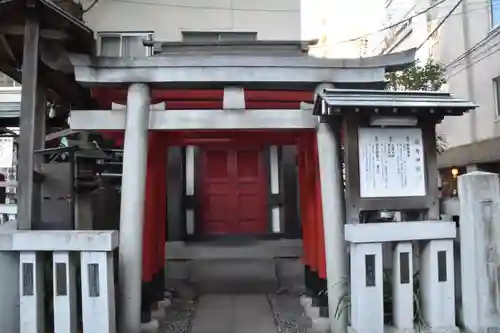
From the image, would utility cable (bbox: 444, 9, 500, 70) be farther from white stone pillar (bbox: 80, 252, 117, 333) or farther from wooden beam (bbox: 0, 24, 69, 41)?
white stone pillar (bbox: 80, 252, 117, 333)

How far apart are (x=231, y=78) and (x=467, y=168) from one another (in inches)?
474

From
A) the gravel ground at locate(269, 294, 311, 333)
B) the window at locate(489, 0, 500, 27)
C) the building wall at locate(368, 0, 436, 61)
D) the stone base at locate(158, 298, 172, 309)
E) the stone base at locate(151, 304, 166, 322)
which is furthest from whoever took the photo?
the building wall at locate(368, 0, 436, 61)

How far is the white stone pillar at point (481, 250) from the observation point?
5.22 m

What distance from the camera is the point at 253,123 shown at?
5.78 m

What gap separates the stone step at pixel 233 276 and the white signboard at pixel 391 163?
14.6ft

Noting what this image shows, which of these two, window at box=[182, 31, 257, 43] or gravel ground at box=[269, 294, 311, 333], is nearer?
gravel ground at box=[269, 294, 311, 333]

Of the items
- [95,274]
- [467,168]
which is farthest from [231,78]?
[467,168]

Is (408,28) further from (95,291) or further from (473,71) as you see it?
(95,291)

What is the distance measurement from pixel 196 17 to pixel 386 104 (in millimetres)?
8292

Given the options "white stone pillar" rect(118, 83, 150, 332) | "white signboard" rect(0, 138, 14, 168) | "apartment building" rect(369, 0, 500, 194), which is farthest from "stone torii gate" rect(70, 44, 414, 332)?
"apartment building" rect(369, 0, 500, 194)

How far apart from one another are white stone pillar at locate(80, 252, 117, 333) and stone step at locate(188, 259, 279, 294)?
14.3 ft

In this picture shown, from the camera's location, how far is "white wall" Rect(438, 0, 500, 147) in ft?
47.0

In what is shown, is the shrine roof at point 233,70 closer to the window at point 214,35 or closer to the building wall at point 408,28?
the window at point 214,35

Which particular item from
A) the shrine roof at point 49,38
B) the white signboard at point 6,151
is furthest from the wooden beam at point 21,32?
the white signboard at point 6,151
